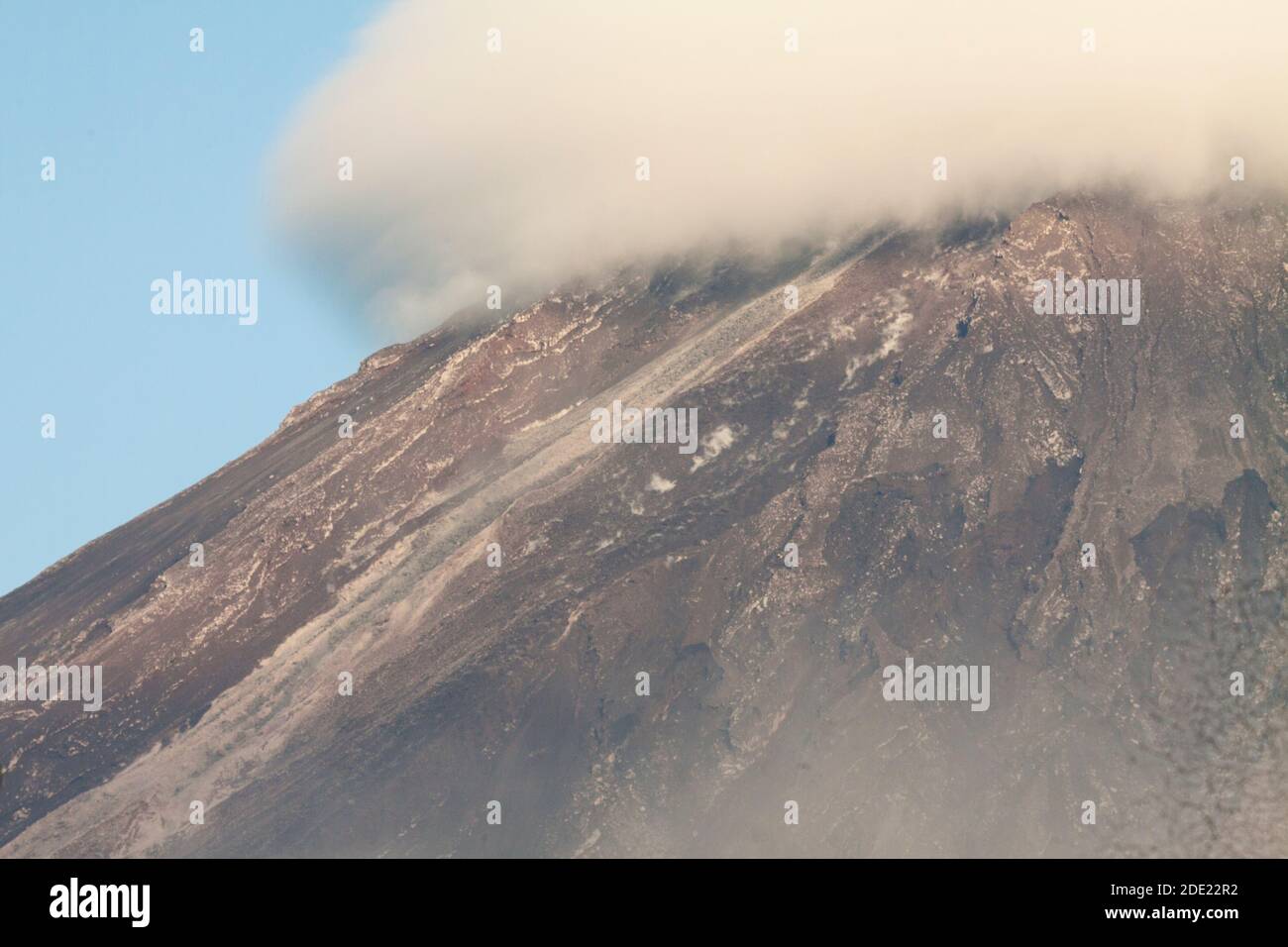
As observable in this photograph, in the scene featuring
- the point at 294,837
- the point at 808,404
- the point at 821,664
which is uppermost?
the point at 808,404

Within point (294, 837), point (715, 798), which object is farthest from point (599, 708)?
point (294, 837)

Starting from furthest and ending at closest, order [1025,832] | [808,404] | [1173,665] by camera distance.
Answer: [808,404] → [1173,665] → [1025,832]

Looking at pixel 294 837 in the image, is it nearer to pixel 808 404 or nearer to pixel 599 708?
pixel 599 708

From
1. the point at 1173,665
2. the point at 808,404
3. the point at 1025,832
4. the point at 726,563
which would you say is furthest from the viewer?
the point at 808,404

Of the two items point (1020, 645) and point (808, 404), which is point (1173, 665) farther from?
point (808, 404)

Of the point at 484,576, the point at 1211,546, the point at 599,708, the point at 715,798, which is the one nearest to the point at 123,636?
the point at 484,576

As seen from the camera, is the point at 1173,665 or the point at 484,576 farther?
the point at 484,576

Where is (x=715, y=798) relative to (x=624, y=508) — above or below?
below
